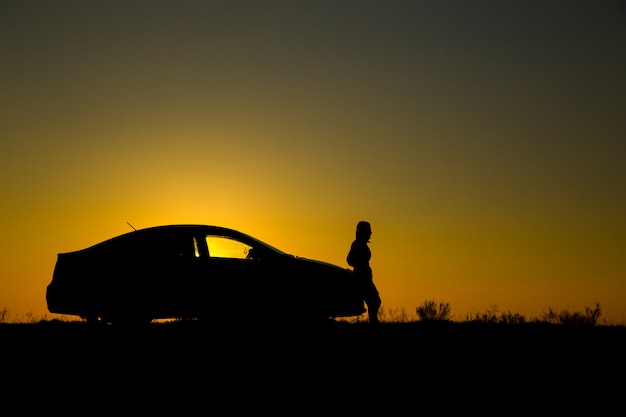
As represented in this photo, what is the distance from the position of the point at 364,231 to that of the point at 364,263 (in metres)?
0.56

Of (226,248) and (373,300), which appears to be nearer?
(226,248)

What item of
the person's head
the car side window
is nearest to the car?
the car side window

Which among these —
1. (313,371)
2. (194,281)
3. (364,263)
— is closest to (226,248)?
(194,281)

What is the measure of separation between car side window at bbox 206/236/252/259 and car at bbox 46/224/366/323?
0.02 metres

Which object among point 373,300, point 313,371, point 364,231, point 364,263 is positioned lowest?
point 313,371

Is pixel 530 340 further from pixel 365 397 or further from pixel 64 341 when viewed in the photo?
pixel 64 341

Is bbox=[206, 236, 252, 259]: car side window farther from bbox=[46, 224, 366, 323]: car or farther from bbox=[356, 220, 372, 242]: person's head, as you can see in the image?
bbox=[356, 220, 372, 242]: person's head

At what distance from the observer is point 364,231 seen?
14352mm

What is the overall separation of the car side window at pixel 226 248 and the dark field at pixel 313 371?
1.90 meters

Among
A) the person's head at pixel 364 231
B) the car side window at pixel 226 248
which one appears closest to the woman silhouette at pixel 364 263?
the person's head at pixel 364 231

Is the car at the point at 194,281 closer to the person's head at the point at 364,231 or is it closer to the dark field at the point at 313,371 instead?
the person's head at the point at 364,231

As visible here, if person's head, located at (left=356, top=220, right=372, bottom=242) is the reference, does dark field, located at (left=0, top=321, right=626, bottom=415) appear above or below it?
below

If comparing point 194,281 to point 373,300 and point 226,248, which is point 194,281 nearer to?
point 226,248

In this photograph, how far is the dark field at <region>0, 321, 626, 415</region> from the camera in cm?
750
